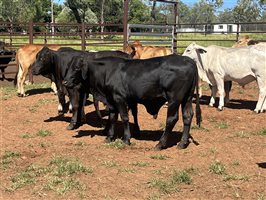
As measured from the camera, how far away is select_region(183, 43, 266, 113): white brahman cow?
904 cm

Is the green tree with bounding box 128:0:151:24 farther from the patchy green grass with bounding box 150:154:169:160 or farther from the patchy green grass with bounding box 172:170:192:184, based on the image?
the patchy green grass with bounding box 172:170:192:184

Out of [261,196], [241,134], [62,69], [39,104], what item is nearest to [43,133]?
[62,69]

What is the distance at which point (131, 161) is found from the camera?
5777mm

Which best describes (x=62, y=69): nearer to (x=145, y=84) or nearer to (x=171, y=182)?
(x=145, y=84)

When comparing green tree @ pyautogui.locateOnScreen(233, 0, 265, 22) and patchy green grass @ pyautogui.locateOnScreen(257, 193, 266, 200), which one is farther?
green tree @ pyautogui.locateOnScreen(233, 0, 265, 22)

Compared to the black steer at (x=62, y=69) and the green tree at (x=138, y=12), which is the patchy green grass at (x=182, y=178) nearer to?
the black steer at (x=62, y=69)

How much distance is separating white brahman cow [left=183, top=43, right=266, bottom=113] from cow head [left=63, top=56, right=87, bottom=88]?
12.6 feet

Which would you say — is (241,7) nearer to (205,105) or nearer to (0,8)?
(0,8)

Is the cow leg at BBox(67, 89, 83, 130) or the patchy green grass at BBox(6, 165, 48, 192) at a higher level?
the cow leg at BBox(67, 89, 83, 130)

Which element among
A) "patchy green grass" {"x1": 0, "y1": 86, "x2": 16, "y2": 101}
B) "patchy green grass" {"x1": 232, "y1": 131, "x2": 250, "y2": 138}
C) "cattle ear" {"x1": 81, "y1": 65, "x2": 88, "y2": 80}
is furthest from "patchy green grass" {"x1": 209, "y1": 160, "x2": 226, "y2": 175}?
"patchy green grass" {"x1": 0, "y1": 86, "x2": 16, "y2": 101}

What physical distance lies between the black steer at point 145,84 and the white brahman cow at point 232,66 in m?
2.83

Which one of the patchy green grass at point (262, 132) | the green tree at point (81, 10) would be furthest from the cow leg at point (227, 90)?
the green tree at point (81, 10)

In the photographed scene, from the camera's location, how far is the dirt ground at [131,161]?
4660 mm

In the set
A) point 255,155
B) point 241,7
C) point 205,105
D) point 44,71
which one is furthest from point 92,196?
point 241,7
